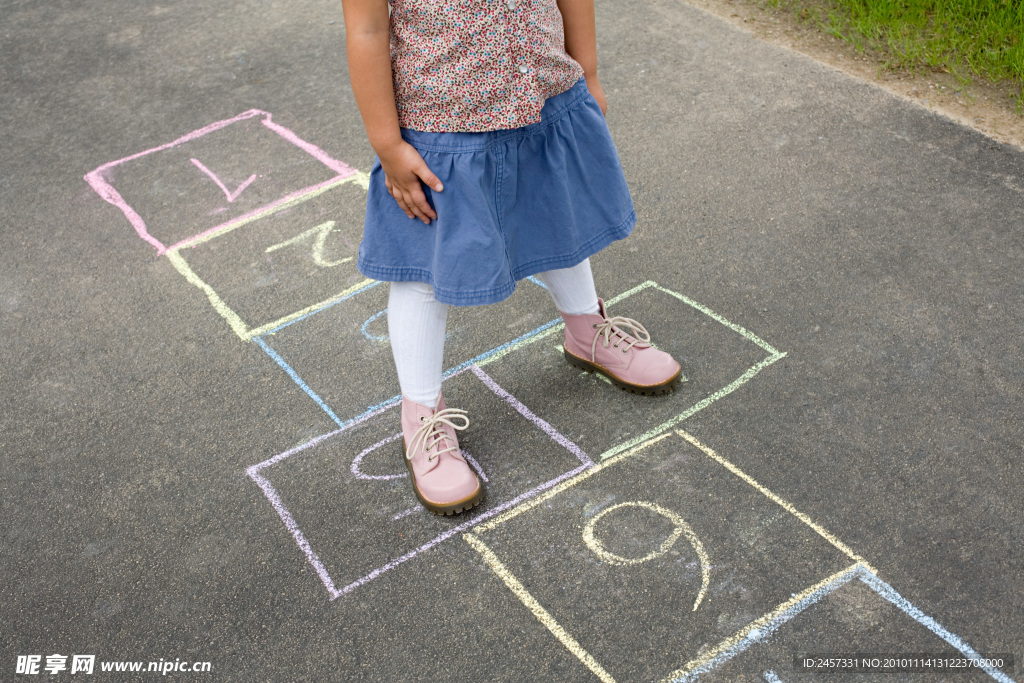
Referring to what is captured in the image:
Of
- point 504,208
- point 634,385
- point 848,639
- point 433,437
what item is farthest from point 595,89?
point 848,639

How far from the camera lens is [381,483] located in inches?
95.4

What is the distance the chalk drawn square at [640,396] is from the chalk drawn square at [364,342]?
0.37 ft

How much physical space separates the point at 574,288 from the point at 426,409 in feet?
1.74

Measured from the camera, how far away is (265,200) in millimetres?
3637

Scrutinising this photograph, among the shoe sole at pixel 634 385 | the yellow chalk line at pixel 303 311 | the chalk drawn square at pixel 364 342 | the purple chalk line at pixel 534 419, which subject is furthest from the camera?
the yellow chalk line at pixel 303 311

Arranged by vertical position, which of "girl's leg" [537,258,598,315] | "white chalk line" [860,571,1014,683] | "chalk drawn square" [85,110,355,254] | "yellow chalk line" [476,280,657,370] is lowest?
"white chalk line" [860,571,1014,683]

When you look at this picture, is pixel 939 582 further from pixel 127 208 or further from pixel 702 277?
pixel 127 208

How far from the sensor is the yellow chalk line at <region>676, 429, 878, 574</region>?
2.11m

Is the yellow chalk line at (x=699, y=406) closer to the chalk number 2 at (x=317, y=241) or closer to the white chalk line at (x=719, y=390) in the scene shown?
Result: the white chalk line at (x=719, y=390)

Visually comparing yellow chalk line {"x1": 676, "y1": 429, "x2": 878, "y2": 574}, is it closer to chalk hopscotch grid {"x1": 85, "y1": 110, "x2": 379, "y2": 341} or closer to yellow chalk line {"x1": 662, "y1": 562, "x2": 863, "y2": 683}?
yellow chalk line {"x1": 662, "y1": 562, "x2": 863, "y2": 683}

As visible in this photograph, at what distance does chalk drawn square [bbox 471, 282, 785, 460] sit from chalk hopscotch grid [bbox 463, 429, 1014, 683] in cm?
33

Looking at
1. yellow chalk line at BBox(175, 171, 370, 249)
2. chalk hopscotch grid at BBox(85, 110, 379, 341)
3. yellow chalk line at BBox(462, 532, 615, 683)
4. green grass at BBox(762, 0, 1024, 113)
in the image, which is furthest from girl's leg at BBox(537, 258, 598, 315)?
green grass at BBox(762, 0, 1024, 113)

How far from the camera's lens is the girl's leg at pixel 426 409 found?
224 cm

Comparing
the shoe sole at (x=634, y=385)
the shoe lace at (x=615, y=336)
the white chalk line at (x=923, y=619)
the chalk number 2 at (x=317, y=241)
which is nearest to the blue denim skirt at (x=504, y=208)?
the shoe lace at (x=615, y=336)
